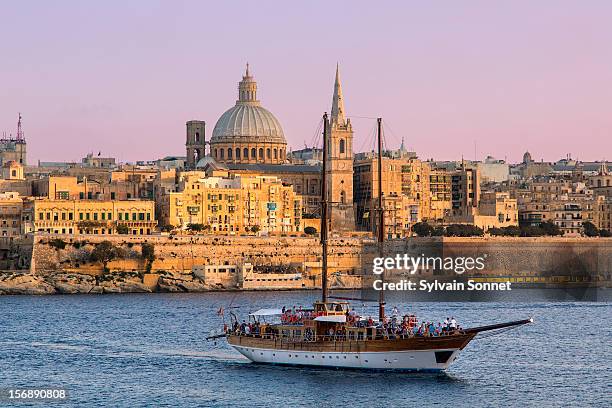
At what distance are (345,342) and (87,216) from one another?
56.0 metres

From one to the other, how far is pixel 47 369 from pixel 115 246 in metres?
45.6

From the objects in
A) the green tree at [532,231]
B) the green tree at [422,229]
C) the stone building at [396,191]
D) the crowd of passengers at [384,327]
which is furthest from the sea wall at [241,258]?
the crowd of passengers at [384,327]

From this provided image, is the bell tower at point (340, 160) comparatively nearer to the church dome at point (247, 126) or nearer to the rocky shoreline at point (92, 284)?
the church dome at point (247, 126)

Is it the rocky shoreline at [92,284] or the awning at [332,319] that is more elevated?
the rocky shoreline at [92,284]

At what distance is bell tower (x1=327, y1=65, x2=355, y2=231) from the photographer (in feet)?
371

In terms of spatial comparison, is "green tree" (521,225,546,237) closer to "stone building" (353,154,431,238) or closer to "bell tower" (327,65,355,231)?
"stone building" (353,154,431,238)

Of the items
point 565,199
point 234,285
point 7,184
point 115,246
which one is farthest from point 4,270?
point 565,199

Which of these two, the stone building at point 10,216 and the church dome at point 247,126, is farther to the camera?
the church dome at point 247,126

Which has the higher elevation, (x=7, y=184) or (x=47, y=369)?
(x=7, y=184)

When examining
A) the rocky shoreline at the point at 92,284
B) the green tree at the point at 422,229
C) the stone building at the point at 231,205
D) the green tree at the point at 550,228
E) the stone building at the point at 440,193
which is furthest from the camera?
the stone building at the point at 440,193

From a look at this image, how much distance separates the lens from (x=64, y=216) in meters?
96.4

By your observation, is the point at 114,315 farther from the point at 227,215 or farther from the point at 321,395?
the point at 227,215

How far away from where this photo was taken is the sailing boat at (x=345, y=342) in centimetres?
4253

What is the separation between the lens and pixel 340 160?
114312mm
